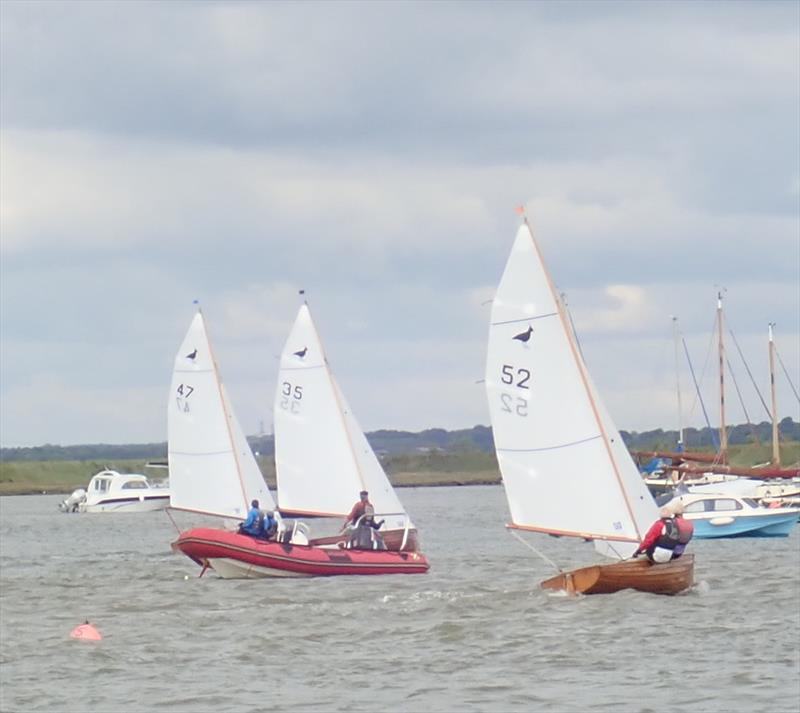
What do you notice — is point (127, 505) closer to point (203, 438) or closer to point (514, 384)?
point (203, 438)

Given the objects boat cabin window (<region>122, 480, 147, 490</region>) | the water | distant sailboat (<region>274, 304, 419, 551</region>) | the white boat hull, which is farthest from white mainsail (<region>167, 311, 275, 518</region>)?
boat cabin window (<region>122, 480, 147, 490</region>)

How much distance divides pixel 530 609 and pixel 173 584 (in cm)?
1298

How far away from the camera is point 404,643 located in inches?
1319

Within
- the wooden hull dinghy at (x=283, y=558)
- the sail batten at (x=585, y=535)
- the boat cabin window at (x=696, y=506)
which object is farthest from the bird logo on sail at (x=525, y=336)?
the boat cabin window at (x=696, y=506)

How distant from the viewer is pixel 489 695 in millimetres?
27500

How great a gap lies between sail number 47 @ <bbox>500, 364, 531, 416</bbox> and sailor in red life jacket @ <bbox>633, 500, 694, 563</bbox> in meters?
3.59

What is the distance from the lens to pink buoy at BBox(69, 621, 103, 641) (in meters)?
35.0

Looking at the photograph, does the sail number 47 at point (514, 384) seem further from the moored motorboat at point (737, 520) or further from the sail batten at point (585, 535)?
the moored motorboat at point (737, 520)

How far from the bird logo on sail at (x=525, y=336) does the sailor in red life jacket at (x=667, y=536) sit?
437cm

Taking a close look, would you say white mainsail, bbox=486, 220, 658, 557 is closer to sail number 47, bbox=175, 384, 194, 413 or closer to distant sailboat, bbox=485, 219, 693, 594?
distant sailboat, bbox=485, 219, 693, 594

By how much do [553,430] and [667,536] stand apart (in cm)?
358

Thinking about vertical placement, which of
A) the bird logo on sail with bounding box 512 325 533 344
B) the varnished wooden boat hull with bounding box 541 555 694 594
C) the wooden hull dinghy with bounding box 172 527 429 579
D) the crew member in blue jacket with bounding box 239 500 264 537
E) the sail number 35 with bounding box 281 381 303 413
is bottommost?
the varnished wooden boat hull with bounding box 541 555 694 594

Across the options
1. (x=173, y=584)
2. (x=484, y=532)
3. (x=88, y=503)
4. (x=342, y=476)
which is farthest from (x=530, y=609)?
(x=88, y=503)

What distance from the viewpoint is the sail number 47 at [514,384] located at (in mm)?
39031
